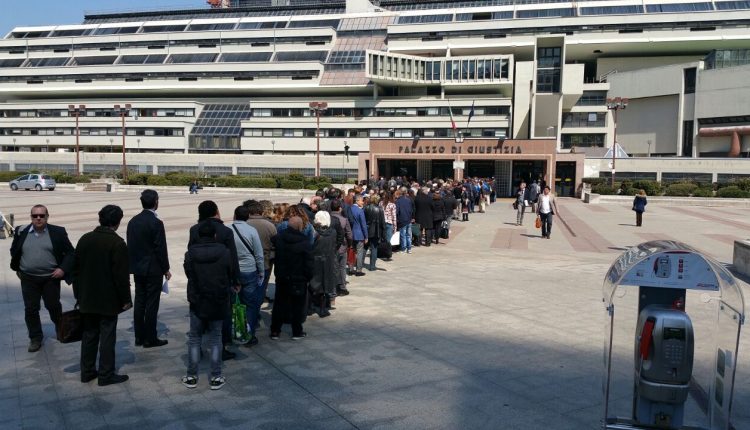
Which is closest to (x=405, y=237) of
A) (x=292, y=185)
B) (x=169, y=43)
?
(x=292, y=185)

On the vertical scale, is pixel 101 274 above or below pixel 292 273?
above

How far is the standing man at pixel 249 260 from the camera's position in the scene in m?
6.76

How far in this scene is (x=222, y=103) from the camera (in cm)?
7731

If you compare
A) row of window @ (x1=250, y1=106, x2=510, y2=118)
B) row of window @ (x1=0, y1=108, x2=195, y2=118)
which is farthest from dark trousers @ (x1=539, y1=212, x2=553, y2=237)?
row of window @ (x1=0, y1=108, x2=195, y2=118)

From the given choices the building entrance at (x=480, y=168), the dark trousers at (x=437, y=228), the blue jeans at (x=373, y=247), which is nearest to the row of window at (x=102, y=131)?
the building entrance at (x=480, y=168)

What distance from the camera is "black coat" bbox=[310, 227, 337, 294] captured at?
808 centimetres

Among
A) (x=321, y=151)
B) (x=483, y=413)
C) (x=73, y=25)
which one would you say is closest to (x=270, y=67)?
(x=321, y=151)

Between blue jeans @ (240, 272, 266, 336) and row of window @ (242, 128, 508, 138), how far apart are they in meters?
59.6

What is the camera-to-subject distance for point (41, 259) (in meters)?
6.45

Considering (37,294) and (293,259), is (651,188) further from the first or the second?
(37,294)

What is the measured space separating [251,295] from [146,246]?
1.40m

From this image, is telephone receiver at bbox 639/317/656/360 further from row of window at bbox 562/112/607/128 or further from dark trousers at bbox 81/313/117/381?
row of window at bbox 562/112/607/128

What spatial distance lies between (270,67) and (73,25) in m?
38.1

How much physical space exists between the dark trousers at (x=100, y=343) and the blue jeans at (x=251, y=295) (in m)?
1.54
